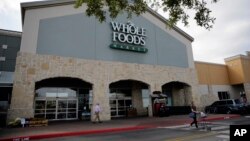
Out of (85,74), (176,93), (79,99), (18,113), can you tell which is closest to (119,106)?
(79,99)

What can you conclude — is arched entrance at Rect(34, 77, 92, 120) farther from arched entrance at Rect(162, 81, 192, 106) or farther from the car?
the car

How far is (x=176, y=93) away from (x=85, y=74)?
50.1 ft

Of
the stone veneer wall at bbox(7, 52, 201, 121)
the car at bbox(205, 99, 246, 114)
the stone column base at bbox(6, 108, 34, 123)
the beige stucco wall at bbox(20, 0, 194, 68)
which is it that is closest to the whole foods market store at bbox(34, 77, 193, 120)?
the stone veneer wall at bbox(7, 52, 201, 121)

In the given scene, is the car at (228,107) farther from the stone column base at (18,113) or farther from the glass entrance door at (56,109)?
the stone column base at (18,113)

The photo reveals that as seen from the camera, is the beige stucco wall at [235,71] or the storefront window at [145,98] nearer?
the storefront window at [145,98]

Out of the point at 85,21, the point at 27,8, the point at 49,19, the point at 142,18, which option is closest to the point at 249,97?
the point at 142,18

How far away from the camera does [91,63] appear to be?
21578 millimetres

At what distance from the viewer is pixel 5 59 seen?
3180 centimetres

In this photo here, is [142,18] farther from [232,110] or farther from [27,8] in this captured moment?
[232,110]

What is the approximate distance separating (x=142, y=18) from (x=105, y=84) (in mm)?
10682

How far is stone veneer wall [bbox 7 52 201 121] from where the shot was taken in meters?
17.7

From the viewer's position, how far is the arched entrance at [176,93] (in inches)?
1161

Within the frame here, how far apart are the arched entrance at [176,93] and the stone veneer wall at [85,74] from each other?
112 cm

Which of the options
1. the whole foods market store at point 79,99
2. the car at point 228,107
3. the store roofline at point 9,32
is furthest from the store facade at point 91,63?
the store roofline at point 9,32
